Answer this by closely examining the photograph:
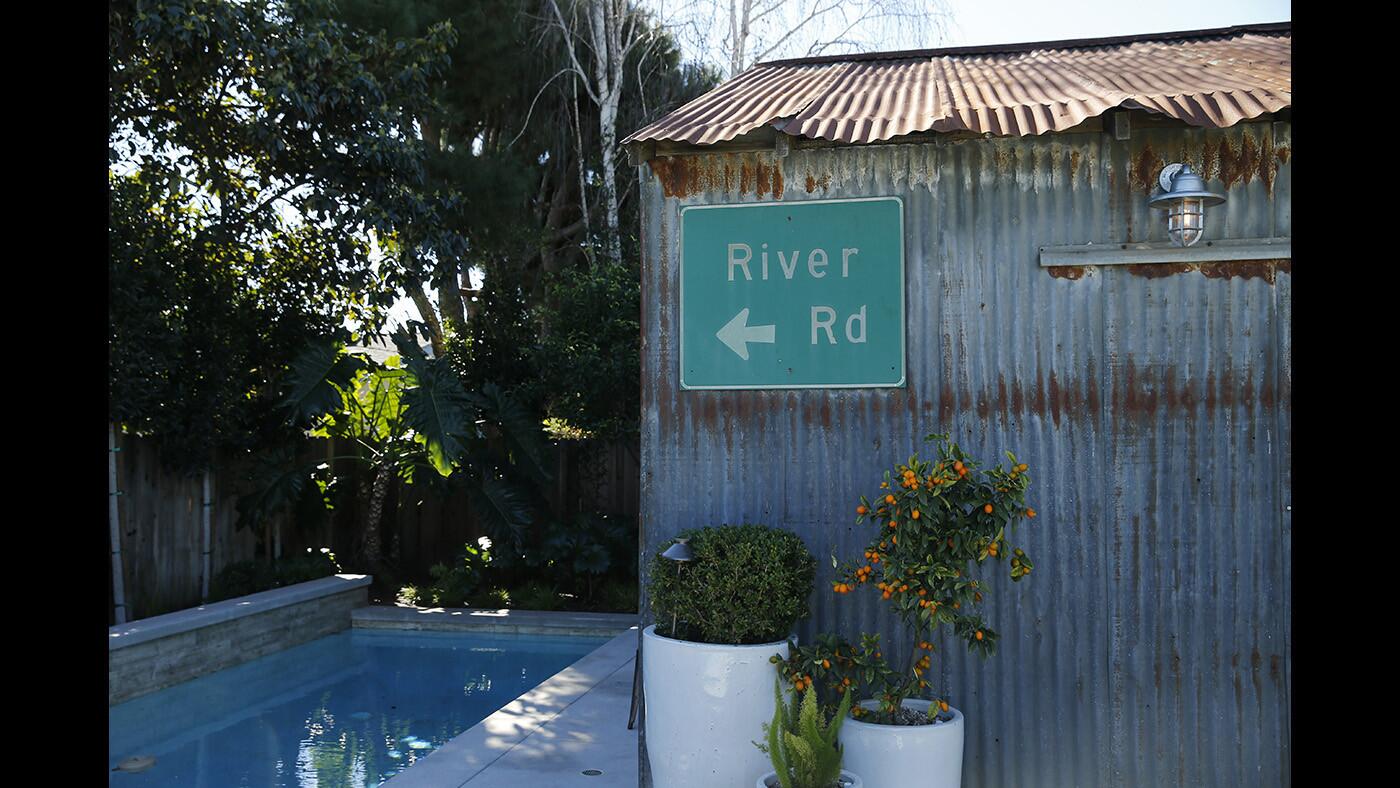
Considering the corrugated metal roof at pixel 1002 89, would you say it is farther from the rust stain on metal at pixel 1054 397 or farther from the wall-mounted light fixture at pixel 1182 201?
the rust stain on metal at pixel 1054 397

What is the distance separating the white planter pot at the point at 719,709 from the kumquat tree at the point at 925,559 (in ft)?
0.44

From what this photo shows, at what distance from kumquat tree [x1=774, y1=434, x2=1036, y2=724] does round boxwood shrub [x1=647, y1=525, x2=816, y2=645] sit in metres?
0.16

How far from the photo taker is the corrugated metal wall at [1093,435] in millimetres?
4457

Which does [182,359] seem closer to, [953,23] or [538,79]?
[538,79]

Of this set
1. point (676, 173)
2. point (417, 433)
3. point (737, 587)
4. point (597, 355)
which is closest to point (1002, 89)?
point (676, 173)

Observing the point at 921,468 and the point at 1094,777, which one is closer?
the point at 921,468

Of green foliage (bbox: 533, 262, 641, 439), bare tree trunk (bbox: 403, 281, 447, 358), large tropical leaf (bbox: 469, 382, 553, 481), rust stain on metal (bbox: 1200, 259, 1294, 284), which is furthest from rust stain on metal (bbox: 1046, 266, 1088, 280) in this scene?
bare tree trunk (bbox: 403, 281, 447, 358)

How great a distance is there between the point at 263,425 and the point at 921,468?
850 centimetres

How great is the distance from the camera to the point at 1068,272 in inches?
180

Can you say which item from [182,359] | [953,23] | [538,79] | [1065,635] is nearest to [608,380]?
[182,359]

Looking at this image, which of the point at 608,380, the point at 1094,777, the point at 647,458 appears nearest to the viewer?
the point at 1094,777

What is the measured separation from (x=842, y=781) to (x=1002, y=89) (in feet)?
10.5

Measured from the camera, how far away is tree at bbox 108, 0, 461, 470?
9023mm
